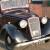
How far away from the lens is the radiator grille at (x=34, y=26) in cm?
483

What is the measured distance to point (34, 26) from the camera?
4906 millimetres

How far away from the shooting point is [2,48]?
5.11m

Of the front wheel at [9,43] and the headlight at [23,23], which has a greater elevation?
the headlight at [23,23]

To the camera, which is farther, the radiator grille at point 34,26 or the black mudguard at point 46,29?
the black mudguard at point 46,29

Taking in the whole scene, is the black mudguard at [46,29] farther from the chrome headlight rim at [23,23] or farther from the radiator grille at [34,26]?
the chrome headlight rim at [23,23]

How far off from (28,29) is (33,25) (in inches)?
7.9

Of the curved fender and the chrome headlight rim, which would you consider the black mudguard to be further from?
the curved fender

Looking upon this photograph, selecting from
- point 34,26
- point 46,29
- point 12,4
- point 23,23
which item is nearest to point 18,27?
point 23,23

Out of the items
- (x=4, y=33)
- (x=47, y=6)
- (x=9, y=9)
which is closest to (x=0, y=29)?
(x=4, y=33)

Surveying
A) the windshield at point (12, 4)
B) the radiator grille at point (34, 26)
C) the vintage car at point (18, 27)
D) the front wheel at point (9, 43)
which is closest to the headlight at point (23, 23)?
the vintage car at point (18, 27)

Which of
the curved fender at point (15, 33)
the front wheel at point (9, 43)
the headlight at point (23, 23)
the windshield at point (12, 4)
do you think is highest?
the windshield at point (12, 4)

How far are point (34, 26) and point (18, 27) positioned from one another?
440 millimetres

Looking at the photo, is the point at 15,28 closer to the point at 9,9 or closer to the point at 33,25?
the point at 33,25

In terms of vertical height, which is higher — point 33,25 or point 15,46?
point 33,25
